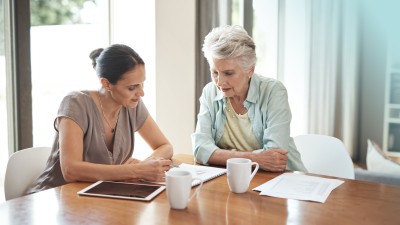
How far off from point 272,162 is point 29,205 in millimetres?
897

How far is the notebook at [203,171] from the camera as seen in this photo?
1572 mm

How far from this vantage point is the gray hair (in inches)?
75.4

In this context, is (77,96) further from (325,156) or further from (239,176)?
(325,156)

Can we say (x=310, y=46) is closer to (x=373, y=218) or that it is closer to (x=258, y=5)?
(x=258, y=5)

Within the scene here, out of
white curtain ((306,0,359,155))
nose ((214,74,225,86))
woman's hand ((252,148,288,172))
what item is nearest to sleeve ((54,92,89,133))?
nose ((214,74,225,86))

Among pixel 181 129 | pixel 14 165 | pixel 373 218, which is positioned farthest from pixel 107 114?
pixel 181 129

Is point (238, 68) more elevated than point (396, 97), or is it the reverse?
point (238, 68)

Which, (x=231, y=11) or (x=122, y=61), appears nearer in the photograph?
(x=122, y=61)

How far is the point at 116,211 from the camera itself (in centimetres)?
122

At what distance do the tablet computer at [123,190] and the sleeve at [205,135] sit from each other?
447 millimetres

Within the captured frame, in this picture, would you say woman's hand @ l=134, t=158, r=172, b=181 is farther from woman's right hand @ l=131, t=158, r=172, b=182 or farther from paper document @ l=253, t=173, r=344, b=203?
paper document @ l=253, t=173, r=344, b=203

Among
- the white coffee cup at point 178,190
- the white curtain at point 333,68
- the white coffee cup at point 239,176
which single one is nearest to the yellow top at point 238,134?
the white coffee cup at point 239,176

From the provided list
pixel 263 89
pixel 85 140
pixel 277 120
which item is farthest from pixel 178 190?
pixel 263 89

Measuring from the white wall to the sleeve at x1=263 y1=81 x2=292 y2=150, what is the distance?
172cm
